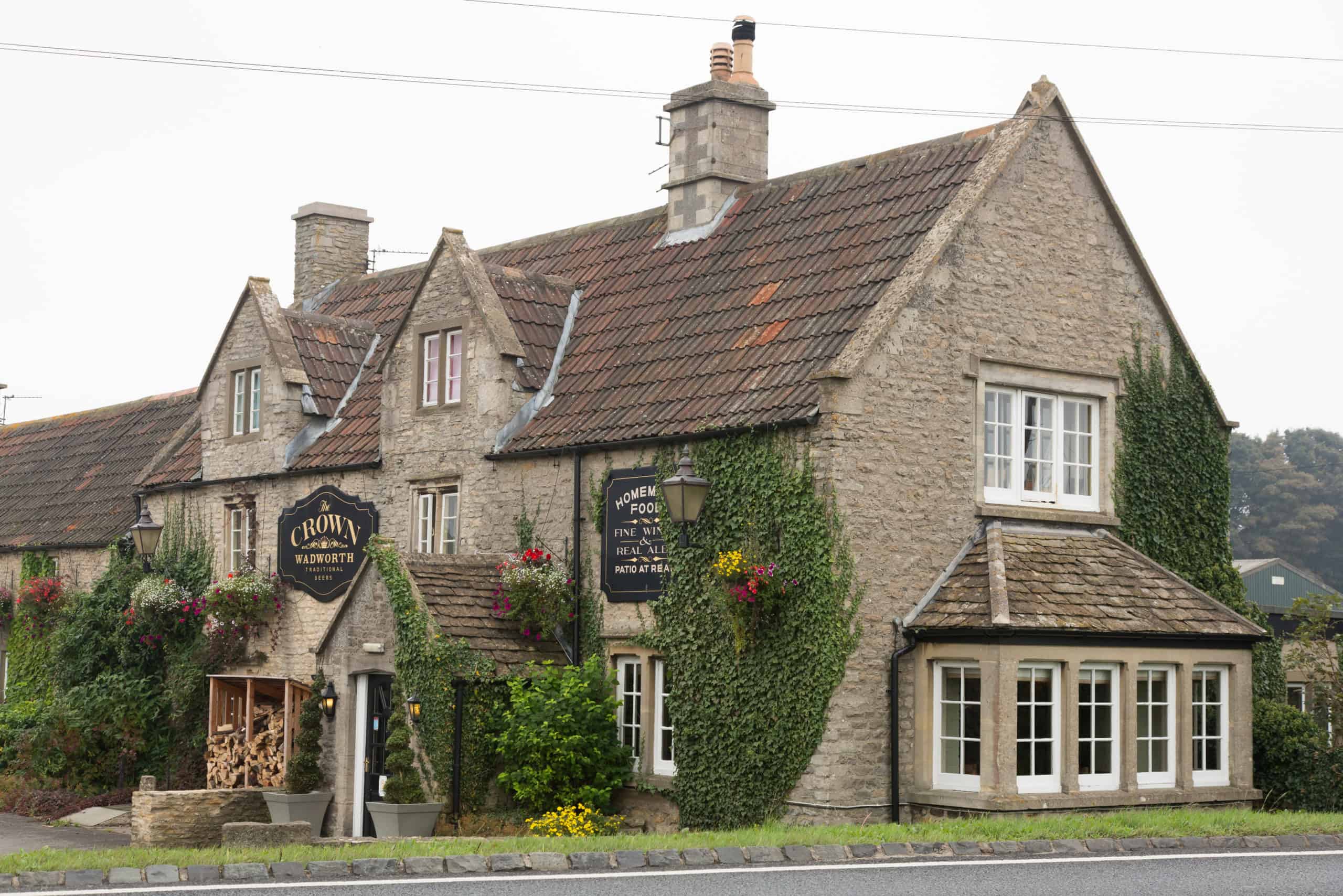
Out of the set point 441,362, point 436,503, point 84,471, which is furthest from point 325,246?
point 436,503

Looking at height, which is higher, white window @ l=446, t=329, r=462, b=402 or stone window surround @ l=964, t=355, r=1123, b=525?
white window @ l=446, t=329, r=462, b=402

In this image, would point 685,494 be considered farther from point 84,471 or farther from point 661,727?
point 84,471

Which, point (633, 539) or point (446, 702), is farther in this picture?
point (633, 539)

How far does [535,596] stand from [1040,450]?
21.3 ft

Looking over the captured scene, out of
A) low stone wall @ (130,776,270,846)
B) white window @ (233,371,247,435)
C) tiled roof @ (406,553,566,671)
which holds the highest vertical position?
white window @ (233,371,247,435)

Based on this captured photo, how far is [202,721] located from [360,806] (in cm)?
592

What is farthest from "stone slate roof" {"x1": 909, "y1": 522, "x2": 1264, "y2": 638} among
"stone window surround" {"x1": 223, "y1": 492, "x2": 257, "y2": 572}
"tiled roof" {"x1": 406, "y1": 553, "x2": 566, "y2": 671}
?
"stone window surround" {"x1": 223, "y1": 492, "x2": 257, "y2": 572}

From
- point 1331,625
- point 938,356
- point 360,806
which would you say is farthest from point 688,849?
point 1331,625

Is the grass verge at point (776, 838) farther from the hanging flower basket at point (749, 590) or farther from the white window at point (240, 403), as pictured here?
the white window at point (240, 403)

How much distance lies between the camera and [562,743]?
1989 cm

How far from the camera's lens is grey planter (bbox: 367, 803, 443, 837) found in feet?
65.9

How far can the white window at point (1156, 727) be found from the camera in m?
19.6

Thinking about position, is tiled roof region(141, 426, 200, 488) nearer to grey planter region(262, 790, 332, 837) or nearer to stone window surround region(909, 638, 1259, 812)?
grey planter region(262, 790, 332, 837)

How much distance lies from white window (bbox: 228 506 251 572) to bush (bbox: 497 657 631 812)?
8.55 m
